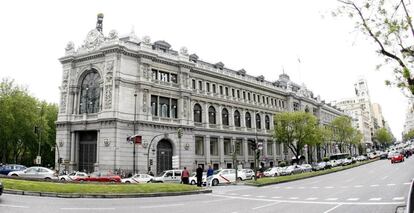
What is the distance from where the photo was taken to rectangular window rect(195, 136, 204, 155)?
5438 cm

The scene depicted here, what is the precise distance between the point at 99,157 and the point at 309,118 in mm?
37176

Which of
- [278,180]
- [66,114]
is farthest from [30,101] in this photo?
[278,180]

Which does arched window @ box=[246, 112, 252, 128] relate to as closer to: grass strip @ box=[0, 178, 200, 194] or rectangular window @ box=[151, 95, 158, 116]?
rectangular window @ box=[151, 95, 158, 116]

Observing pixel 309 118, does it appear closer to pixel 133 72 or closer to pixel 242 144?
pixel 242 144

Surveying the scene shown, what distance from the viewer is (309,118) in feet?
200

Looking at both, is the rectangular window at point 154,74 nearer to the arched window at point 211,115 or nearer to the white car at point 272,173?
the arched window at point 211,115

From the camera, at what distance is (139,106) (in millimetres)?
45188

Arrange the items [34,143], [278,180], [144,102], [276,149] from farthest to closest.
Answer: [276,149]
[34,143]
[144,102]
[278,180]

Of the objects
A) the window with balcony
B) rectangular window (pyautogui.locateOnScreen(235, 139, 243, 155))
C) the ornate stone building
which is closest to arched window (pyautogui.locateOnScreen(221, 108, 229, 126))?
the ornate stone building

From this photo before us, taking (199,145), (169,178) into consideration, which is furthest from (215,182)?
(199,145)

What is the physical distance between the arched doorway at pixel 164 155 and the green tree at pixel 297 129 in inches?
886

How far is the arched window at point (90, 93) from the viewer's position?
4656 centimetres

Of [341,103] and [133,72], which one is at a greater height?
[341,103]

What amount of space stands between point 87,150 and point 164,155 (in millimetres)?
10418
